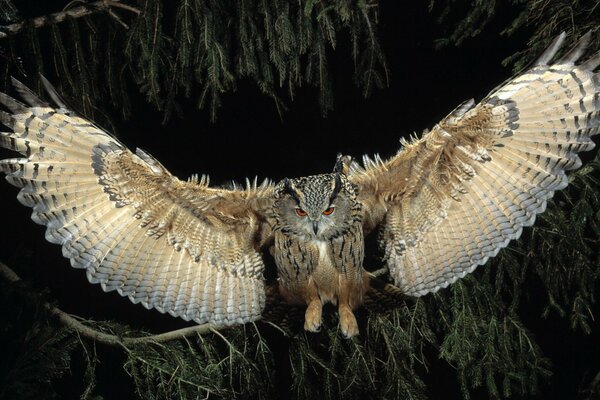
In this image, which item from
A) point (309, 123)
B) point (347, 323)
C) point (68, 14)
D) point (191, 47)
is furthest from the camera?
point (309, 123)

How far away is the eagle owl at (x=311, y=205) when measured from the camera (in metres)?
2.91

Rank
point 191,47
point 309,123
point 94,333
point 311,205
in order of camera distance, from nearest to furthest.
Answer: point 311,205 < point 191,47 < point 94,333 < point 309,123

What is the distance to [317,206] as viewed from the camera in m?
2.79

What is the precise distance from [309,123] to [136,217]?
159 cm

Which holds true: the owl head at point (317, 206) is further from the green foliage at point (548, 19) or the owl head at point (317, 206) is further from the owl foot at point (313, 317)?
the green foliage at point (548, 19)

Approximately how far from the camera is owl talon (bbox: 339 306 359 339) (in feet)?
10.0

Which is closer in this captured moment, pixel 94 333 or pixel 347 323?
pixel 347 323

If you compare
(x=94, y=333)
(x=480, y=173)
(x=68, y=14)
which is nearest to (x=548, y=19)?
(x=480, y=173)

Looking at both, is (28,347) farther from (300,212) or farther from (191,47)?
(191,47)

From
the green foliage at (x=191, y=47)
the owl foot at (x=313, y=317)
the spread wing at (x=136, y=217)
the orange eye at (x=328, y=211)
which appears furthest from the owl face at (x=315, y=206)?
the green foliage at (x=191, y=47)

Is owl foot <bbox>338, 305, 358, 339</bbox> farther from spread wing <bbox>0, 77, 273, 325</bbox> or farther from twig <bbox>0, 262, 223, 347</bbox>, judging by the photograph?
twig <bbox>0, 262, 223, 347</bbox>

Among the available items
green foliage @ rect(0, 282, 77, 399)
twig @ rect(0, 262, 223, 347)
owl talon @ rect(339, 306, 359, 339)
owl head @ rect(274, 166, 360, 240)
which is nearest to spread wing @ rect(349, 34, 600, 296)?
A: owl head @ rect(274, 166, 360, 240)

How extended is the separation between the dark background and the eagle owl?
1176mm

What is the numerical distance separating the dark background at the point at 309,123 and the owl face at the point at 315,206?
1.44m
